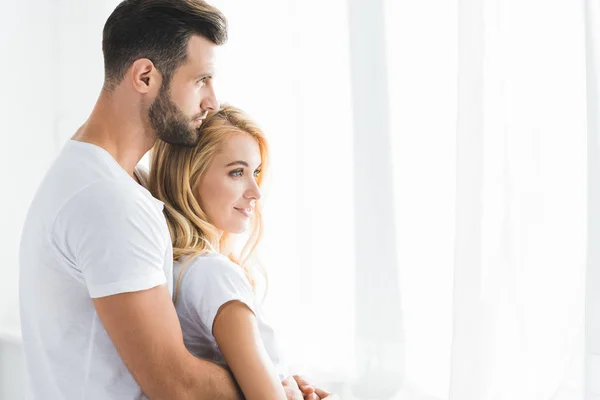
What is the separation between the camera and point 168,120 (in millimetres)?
1329

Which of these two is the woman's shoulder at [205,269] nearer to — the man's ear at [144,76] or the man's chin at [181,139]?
the man's chin at [181,139]

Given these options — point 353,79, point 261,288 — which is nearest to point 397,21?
point 353,79

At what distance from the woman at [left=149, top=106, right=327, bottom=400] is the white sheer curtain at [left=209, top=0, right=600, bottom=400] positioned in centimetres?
32

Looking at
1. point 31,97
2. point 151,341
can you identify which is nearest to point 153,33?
point 151,341

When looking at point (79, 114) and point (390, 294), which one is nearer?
point (390, 294)

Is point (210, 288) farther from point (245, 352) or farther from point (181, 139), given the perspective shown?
point (181, 139)

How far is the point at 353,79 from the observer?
6.02 feet

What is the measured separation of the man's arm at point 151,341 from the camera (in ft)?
3.82

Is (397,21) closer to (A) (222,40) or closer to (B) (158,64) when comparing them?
(A) (222,40)

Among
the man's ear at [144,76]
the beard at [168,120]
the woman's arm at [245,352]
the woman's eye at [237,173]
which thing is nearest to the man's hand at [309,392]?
the woman's arm at [245,352]

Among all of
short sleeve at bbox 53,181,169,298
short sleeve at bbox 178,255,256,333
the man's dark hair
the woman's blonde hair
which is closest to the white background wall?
the woman's blonde hair

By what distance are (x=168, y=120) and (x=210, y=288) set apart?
1.02 ft

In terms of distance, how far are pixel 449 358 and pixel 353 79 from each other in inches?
28.0

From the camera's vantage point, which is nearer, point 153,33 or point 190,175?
point 153,33
